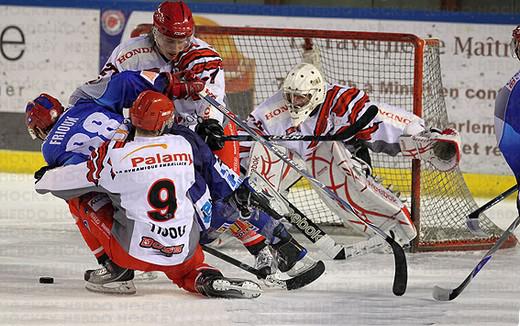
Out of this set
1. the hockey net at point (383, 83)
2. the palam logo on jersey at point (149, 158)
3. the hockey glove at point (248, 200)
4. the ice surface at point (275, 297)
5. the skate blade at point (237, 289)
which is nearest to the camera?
the ice surface at point (275, 297)

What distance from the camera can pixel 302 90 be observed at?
5012 mm

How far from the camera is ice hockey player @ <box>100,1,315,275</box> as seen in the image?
4453mm

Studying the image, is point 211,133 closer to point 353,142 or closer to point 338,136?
point 338,136

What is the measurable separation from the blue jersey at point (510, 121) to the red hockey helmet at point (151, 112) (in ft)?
4.12

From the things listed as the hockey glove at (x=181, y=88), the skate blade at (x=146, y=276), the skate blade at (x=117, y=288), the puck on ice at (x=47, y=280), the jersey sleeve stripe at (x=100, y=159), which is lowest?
the skate blade at (x=146, y=276)

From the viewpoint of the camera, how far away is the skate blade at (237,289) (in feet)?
13.6

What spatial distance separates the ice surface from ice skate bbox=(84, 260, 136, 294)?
5cm

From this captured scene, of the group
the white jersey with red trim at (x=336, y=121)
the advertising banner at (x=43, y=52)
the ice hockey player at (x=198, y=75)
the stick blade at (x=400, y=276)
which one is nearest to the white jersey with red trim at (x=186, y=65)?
the ice hockey player at (x=198, y=75)

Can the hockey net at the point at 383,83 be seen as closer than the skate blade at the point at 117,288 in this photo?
No

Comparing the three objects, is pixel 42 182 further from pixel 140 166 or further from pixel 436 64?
pixel 436 64

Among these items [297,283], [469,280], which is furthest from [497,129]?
[297,283]

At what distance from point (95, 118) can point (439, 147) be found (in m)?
1.54

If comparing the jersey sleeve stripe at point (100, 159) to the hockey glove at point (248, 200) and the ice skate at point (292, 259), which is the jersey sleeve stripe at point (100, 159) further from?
the ice skate at point (292, 259)

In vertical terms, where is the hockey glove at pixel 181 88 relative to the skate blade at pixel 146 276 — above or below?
above
